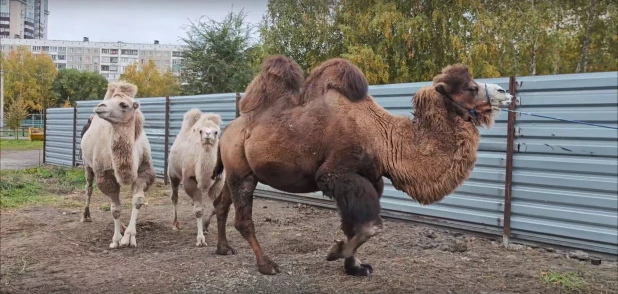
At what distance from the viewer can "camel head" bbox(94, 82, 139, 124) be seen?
6934mm

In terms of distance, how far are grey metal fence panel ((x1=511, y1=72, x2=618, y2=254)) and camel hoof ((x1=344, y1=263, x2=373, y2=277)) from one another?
262 centimetres

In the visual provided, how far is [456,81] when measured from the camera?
14.6 ft

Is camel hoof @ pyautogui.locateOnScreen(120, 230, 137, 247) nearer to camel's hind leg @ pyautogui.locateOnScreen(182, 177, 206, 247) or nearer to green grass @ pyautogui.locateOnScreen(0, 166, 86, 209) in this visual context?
camel's hind leg @ pyautogui.locateOnScreen(182, 177, 206, 247)

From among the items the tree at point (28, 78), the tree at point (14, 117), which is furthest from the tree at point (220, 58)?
the tree at point (28, 78)

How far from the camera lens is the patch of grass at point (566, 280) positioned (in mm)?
5133

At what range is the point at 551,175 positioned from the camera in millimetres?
6613

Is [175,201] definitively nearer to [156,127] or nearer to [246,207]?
[246,207]

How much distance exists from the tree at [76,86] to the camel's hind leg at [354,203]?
189 feet

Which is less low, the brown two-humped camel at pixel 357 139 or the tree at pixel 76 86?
the tree at pixel 76 86

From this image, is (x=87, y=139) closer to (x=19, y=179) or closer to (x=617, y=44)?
(x=19, y=179)

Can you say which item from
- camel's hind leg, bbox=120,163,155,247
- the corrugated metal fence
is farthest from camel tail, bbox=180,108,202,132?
the corrugated metal fence

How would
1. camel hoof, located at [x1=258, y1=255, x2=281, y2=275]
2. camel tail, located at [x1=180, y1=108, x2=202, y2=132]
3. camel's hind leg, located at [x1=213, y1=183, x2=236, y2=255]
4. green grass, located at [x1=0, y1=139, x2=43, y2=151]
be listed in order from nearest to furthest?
camel hoof, located at [x1=258, y1=255, x2=281, y2=275], camel's hind leg, located at [x1=213, y1=183, x2=236, y2=255], camel tail, located at [x1=180, y1=108, x2=202, y2=132], green grass, located at [x1=0, y1=139, x2=43, y2=151]

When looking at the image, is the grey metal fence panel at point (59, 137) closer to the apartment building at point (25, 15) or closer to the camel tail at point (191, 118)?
the camel tail at point (191, 118)

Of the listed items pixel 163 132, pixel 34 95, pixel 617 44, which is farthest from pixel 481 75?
pixel 34 95
